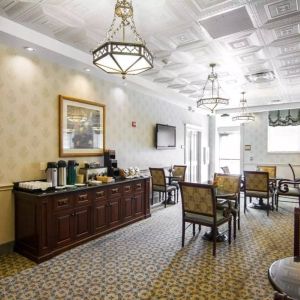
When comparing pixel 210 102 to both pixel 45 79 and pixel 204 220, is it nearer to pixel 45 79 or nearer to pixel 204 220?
pixel 204 220

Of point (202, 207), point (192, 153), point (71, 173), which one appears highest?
point (192, 153)

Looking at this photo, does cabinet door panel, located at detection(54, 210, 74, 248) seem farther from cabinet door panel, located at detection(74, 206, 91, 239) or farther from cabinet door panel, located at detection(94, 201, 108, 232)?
cabinet door panel, located at detection(94, 201, 108, 232)

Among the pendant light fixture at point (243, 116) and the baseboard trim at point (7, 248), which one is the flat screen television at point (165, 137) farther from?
the baseboard trim at point (7, 248)

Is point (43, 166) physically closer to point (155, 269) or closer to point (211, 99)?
point (155, 269)

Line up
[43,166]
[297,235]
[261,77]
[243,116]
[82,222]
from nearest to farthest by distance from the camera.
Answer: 1. [297,235]
2. [82,222]
3. [43,166]
4. [261,77]
5. [243,116]

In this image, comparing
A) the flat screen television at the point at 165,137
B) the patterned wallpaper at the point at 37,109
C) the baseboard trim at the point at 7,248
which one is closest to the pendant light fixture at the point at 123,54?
the patterned wallpaper at the point at 37,109

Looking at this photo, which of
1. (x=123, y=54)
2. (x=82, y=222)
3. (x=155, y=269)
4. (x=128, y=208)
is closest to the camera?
(x=123, y=54)

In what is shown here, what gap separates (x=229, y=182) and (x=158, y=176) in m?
1.83

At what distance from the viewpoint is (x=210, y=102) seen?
4.88m

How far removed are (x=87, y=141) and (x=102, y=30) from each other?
1.95 m

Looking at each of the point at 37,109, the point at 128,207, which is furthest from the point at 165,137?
the point at 37,109

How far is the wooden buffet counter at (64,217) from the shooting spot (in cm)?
321

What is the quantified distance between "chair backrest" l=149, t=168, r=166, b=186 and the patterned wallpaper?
2.59 feet

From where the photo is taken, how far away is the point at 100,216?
4078 millimetres
